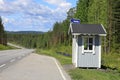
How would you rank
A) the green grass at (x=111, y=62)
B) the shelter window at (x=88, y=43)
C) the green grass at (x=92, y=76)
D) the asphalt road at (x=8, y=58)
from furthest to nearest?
1. the green grass at (x=111, y=62)
2. the asphalt road at (x=8, y=58)
3. the shelter window at (x=88, y=43)
4. the green grass at (x=92, y=76)

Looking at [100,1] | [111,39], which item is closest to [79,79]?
[111,39]

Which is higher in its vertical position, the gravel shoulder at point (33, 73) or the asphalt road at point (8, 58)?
the gravel shoulder at point (33, 73)

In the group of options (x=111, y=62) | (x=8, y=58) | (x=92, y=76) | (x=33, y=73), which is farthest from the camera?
(x=8, y=58)

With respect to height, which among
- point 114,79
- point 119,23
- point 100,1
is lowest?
point 114,79

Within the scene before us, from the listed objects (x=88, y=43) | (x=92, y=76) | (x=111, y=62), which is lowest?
(x=111, y=62)

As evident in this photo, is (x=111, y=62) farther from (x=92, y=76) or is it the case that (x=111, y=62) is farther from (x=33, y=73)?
(x=92, y=76)

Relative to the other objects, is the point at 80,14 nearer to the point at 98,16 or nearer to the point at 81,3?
the point at 81,3

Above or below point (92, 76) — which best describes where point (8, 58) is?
below

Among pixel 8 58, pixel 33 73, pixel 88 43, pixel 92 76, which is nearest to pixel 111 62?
pixel 8 58

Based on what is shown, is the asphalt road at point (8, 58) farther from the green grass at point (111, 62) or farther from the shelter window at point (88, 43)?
the green grass at point (111, 62)

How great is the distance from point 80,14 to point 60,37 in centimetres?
5967

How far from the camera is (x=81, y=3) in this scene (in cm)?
9450

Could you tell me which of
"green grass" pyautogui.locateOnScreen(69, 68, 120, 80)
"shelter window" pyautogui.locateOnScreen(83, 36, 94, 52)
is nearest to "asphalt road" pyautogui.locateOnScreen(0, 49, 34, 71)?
"green grass" pyautogui.locateOnScreen(69, 68, 120, 80)

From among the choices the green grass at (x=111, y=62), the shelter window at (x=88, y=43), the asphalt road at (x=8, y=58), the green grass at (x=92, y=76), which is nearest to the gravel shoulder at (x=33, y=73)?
the green grass at (x=92, y=76)
